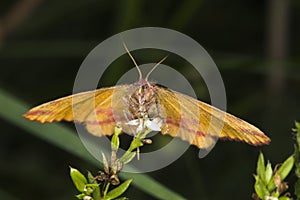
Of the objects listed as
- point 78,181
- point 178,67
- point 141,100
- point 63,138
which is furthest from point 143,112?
point 178,67

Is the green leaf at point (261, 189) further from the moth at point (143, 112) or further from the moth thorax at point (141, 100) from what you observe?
the moth thorax at point (141, 100)

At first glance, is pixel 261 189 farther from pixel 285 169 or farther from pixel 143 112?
pixel 143 112

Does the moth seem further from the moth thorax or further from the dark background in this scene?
the dark background

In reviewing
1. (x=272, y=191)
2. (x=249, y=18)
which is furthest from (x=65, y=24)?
(x=272, y=191)

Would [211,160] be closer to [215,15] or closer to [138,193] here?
[138,193]

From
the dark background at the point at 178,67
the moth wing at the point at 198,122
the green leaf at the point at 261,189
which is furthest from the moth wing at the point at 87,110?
the dark background at the point at 178,67

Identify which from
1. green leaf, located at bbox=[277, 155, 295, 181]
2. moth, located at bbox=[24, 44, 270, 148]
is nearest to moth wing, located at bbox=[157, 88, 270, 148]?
Result: moth, located at bbox=[24, 44, 270, 148]
